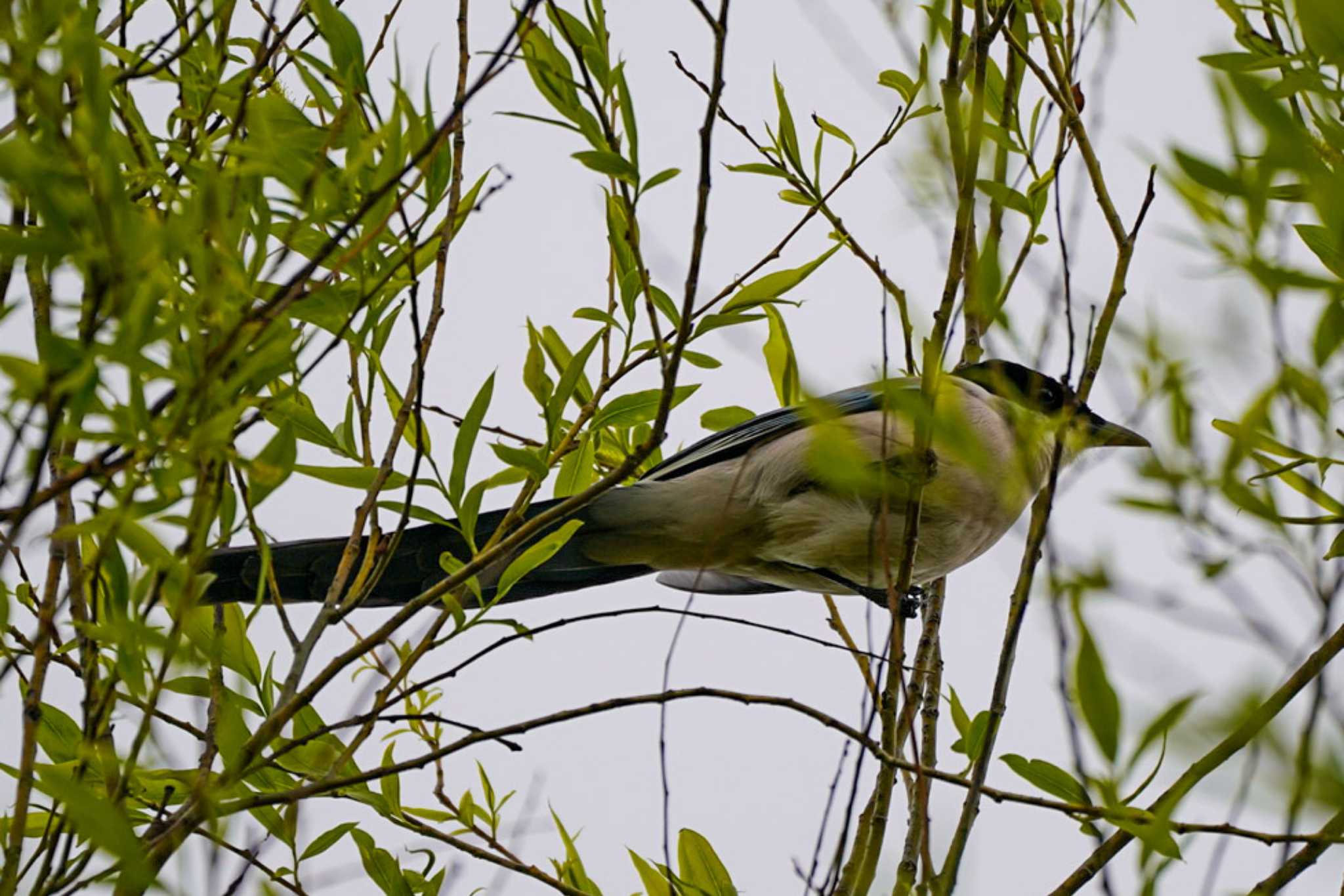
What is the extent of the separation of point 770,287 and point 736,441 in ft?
5.05

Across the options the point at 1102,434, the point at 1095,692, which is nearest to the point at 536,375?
the point at 1095,692

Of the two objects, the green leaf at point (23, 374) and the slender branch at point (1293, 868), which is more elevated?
the green leaf at point (23, 374)

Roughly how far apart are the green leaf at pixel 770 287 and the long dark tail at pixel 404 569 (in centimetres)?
63

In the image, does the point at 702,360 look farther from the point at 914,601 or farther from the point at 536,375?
the point at 914,601

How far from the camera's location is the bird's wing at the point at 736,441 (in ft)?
11.1

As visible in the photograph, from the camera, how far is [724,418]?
2.45 m

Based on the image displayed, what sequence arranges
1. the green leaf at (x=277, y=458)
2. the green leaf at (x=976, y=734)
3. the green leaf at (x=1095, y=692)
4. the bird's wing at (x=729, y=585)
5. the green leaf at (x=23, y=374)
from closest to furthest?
1. the green leaf at (x=1095, y=692)
2. the green leaf at (x=23, y=374)
3. the green leaf at (x=277, y=458)
4. the green leaf at (x=976, y=734)
5. the bird's wing at (x=729, y=585)

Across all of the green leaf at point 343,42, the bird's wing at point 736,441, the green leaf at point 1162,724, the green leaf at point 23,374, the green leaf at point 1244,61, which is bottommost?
the green leaf at point 1162,724

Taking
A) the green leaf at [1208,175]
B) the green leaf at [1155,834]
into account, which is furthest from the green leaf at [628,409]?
the green leaf at [1208,175]

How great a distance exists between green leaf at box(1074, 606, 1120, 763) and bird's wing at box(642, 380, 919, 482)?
231 centimetres

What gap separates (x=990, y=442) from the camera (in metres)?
3.15

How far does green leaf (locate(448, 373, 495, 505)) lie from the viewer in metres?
1.78

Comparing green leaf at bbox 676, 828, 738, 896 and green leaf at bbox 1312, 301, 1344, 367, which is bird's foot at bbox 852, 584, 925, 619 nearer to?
green leaf at bbox 676, 828, 738, 896

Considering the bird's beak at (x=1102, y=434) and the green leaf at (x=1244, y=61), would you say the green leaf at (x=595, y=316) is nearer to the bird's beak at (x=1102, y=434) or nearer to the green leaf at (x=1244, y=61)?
the green leaf at (x=1244, y=61)
